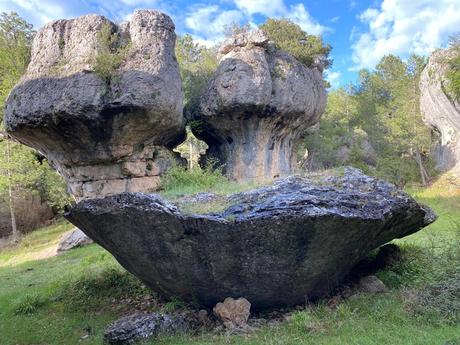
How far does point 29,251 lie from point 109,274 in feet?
43.8

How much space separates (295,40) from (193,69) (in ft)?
18.4

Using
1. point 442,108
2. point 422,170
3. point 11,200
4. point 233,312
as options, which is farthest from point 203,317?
point 422,170

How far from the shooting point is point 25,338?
31.8ft

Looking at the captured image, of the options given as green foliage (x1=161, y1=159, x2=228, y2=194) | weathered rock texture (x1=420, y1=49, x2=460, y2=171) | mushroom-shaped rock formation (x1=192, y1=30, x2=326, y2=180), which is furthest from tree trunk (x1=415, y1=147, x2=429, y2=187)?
green foliage (x1=161, y1=159, x2=228, y2=194)

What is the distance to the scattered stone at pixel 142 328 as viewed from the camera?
8.18 m

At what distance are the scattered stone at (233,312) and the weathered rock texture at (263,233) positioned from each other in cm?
21

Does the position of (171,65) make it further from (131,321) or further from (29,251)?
(29,251)

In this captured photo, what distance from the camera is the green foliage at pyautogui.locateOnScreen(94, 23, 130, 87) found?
1237 centimetres

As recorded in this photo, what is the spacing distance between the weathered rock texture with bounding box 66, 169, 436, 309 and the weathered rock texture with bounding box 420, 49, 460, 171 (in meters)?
21.6

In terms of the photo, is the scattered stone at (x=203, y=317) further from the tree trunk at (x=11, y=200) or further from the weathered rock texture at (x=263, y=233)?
the tree trunk at (x=11, y=200)

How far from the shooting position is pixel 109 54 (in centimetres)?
1270

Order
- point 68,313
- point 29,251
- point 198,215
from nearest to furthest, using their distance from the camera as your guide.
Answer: point 198,215 → point 68,313 → point 29,251

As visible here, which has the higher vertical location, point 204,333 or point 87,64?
point 87,64

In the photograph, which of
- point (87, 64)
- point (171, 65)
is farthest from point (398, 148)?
point (87, 64)
